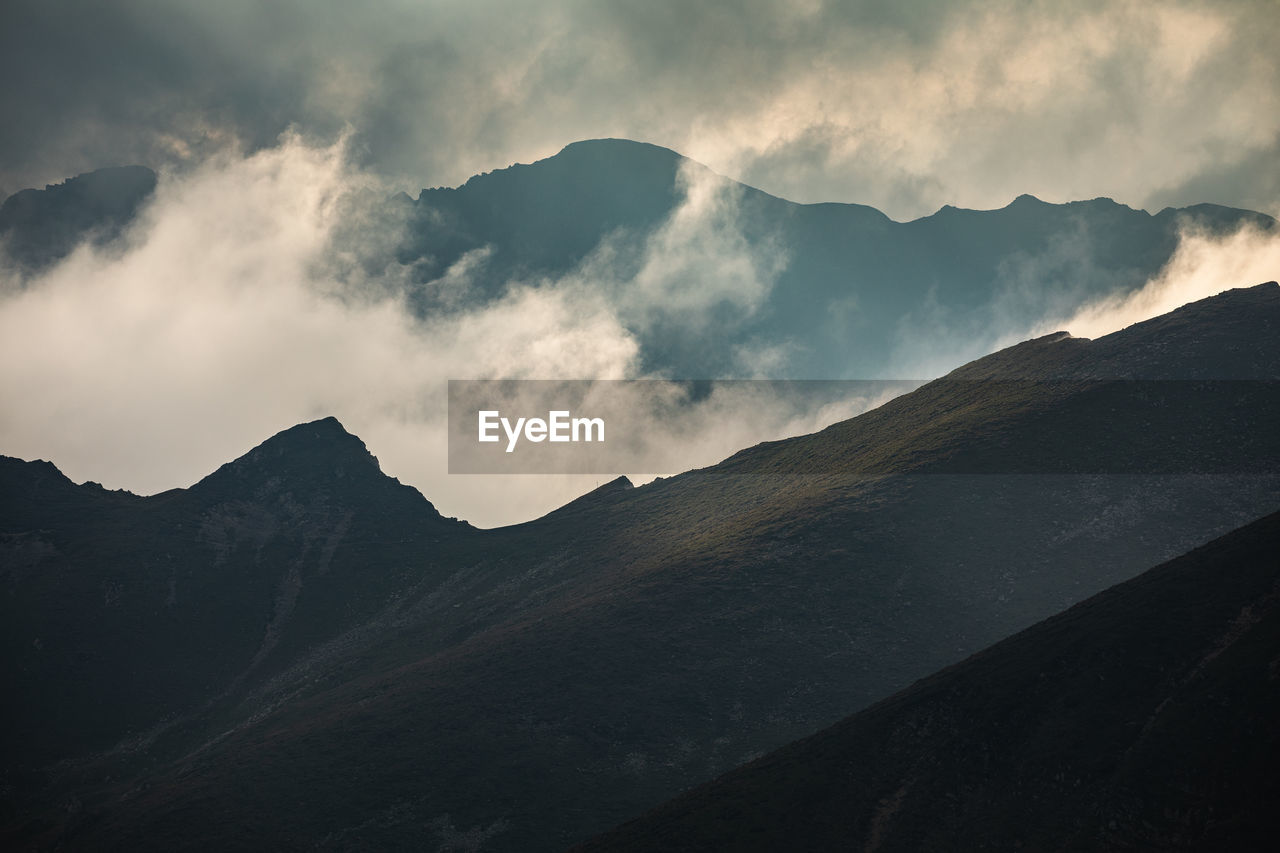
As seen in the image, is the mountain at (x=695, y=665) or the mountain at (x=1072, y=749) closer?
the mountain at (x=1072, y=749)

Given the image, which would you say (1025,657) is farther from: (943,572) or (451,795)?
(451,795)

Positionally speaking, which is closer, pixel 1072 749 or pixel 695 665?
pixel 1072 749

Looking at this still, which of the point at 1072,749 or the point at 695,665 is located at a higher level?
the point at 695,665

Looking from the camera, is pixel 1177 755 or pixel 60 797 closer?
pixel 1177 755

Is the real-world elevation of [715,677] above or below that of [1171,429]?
below

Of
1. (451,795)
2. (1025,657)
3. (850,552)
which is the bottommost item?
(451,795)

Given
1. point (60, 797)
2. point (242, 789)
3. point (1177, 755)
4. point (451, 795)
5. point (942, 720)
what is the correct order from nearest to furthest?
1. point (1177, 755)
2. point (942, 720)
3. point (451, 795)
4. point (242, 789)
5. point (60, 797)

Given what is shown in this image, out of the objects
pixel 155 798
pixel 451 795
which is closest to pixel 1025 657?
pixel 451 795

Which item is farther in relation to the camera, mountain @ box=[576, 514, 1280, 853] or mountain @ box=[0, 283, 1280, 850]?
mountain @ box=[0, 283, 1280, 850]
